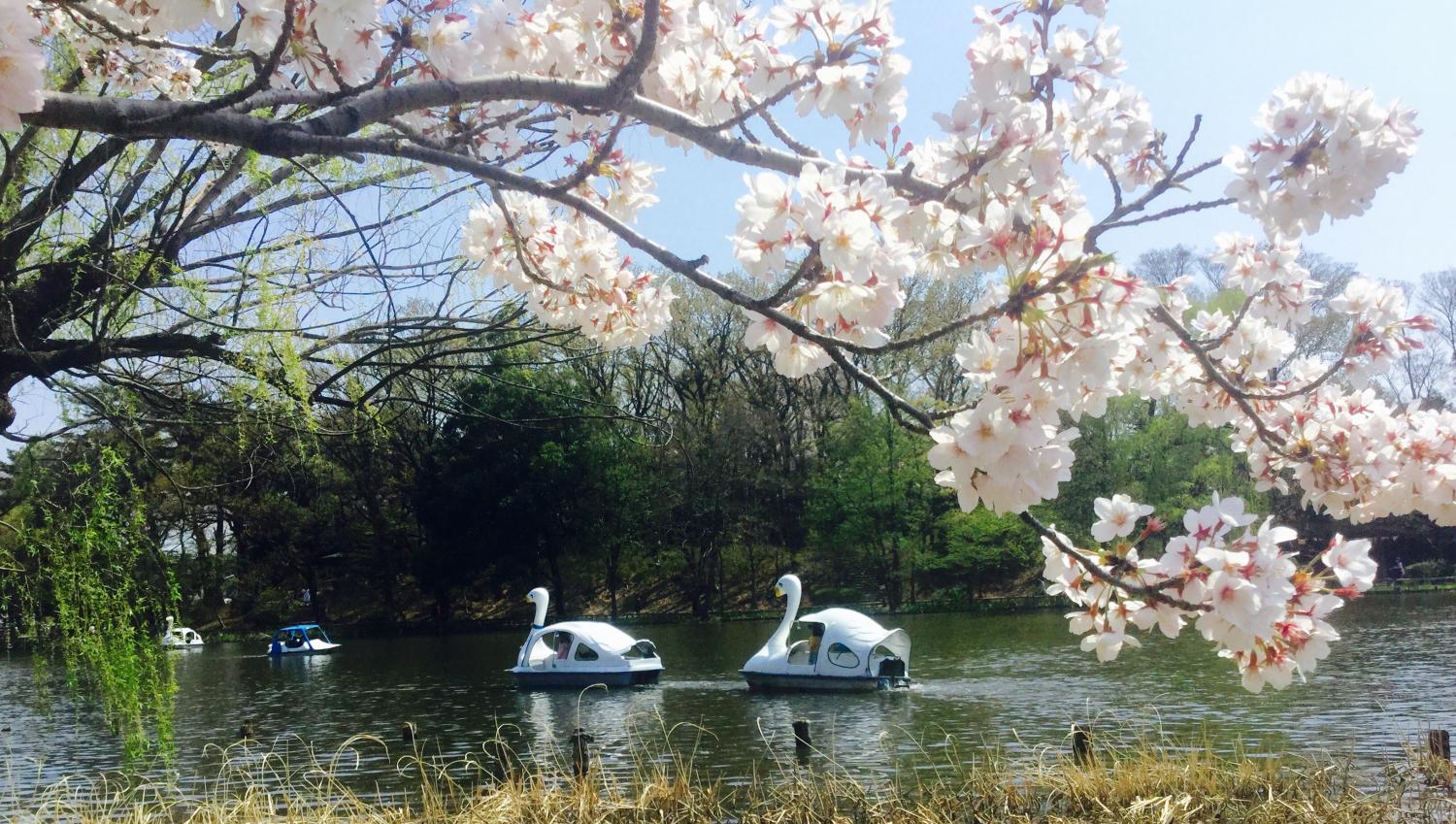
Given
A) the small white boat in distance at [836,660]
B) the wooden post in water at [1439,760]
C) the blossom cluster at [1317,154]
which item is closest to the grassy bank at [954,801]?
the wooden post in water at [1439,760]

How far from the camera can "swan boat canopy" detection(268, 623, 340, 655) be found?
1003 inches

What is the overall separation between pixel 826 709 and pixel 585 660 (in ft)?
17.7

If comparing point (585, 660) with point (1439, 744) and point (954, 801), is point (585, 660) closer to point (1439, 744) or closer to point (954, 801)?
point (954, 801)

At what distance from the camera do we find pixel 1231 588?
192 centimetres

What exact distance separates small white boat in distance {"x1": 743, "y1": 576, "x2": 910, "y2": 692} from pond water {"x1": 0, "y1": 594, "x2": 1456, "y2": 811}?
1.21 feet

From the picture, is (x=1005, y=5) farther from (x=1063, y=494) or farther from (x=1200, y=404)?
(x=1063, y=494)

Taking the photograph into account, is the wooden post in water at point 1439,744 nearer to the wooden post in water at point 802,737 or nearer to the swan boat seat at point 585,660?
the wooden post in water at point 802,737

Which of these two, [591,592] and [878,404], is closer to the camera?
[878,404]

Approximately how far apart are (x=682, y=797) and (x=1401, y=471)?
4692mm

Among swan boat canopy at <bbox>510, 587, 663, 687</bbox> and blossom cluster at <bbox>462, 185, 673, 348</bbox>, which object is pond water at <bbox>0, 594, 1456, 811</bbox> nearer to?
swan boat canopy at <bbox>510, 587, 663, 687</bbox>

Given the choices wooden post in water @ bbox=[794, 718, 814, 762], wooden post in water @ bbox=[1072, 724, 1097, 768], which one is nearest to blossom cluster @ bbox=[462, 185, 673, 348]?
wooden post in water @ bbox=[1072, 724, 1097, 768]

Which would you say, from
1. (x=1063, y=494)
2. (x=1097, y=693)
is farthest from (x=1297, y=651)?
(x=1063, y=494)

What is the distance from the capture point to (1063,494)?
3073 cm

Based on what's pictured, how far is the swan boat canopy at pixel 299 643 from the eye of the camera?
25.5 meters
